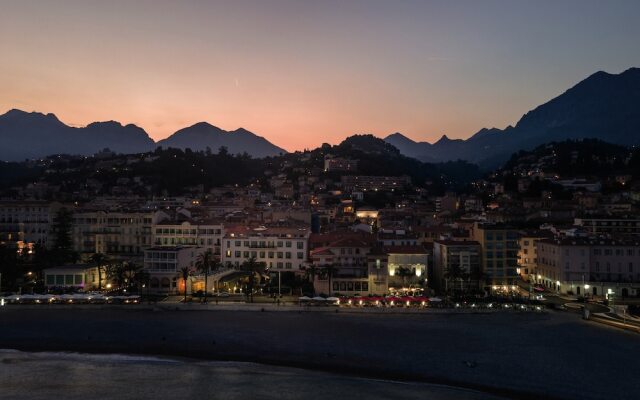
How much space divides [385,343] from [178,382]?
611 inches

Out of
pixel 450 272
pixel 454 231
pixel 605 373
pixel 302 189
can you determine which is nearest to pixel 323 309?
pixel 450 272

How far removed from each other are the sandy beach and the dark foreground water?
1.50 metres

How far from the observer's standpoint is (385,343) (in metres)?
40.9

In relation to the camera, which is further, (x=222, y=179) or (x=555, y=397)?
(x=222, y=179)

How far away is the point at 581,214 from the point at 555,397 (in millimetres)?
62939

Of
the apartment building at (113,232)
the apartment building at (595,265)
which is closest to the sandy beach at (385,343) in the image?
the apartment building at (595,265)

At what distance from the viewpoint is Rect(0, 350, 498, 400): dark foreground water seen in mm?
30594

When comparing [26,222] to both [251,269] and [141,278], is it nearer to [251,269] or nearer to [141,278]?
[141,278]

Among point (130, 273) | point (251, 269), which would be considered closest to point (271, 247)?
point (251, 269)

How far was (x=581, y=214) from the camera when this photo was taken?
8612 cm

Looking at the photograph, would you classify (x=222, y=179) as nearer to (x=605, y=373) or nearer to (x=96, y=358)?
(x=96, y=358)

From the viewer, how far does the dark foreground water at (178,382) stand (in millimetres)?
30594

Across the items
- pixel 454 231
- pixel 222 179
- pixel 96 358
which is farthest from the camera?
pixel 222 179

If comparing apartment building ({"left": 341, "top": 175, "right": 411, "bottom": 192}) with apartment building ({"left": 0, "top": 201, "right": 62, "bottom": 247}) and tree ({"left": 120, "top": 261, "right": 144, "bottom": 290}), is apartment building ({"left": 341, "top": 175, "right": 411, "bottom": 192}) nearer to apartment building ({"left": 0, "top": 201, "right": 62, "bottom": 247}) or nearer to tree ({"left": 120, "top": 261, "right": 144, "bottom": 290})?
apartment building ({"left": 0, "top": 201, "right": 62, "bottom": 247})
